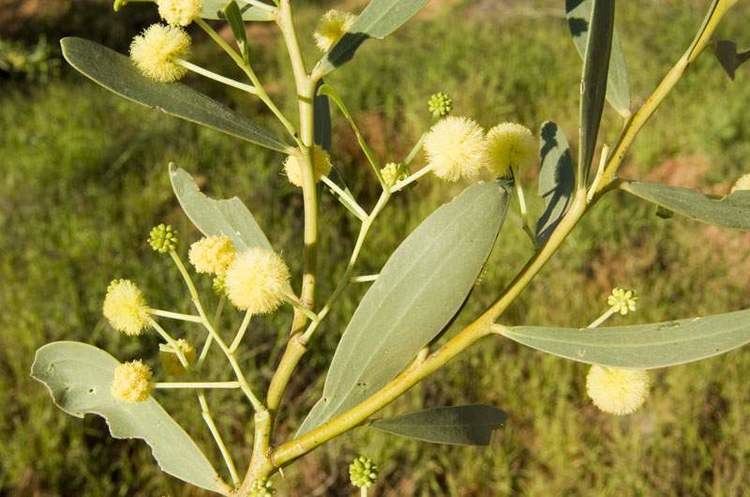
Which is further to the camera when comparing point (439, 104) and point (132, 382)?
point (439, 104)

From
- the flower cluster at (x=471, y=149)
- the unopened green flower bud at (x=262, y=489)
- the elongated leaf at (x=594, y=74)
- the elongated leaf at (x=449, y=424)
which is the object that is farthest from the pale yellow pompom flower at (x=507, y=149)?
the unopened green flower bud at (x=262, y=489)

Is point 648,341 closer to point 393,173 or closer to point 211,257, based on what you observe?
point 393,173

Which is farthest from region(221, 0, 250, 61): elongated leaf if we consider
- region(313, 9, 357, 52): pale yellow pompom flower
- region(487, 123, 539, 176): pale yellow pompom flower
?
region(487, 123, 539, 176): pale yellow pompom flower

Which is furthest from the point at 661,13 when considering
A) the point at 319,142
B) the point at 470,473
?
the point at 319,142

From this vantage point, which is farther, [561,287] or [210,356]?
[561,287]

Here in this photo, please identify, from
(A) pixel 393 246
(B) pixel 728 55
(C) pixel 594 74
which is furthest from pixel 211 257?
(A) pixel 393 246

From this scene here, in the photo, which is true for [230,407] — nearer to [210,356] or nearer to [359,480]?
[210,356]

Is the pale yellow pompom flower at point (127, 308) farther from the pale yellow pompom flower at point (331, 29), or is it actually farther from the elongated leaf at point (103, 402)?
the pale yellow pompom flower at point (331, 29)
